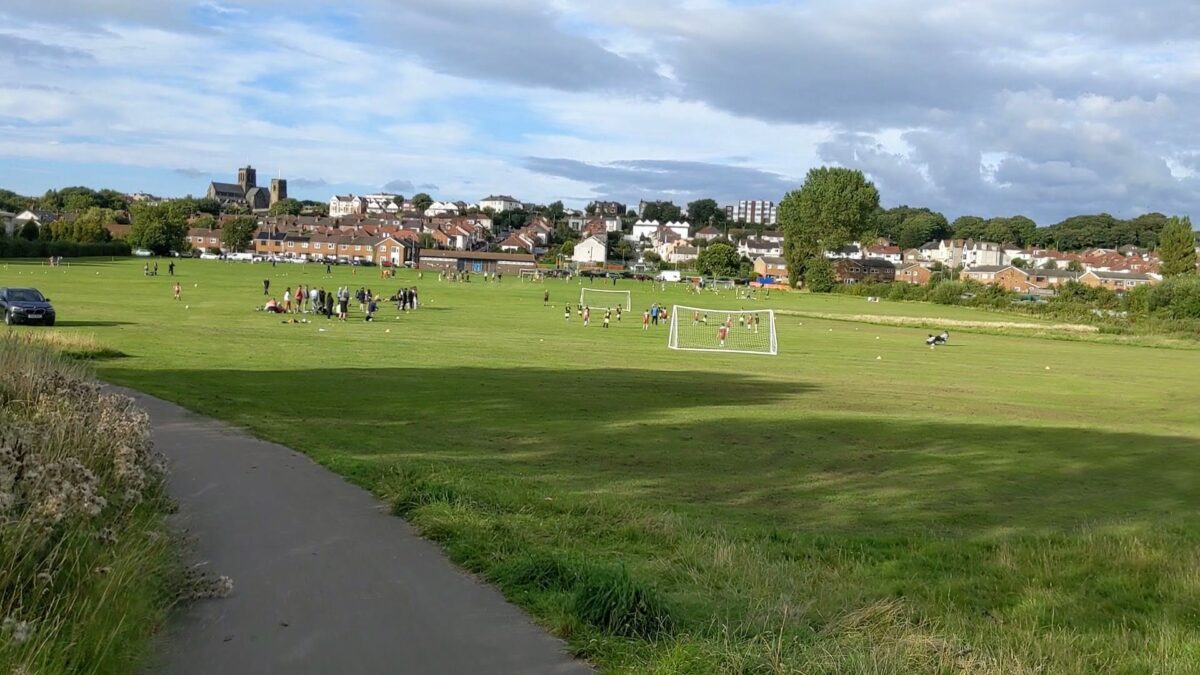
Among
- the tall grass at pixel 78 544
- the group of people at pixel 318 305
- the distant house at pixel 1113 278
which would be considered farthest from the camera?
the distant house at pixel 1113 278

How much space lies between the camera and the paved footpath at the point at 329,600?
657 centimetres

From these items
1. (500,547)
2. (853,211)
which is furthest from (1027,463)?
(853,211)

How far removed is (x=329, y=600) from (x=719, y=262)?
171m

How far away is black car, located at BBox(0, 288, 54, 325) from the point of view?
38.0 meters

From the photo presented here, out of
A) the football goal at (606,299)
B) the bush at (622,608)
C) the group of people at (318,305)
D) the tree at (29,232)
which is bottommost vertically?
the football goal at (606,299)

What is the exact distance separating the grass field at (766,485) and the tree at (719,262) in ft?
437

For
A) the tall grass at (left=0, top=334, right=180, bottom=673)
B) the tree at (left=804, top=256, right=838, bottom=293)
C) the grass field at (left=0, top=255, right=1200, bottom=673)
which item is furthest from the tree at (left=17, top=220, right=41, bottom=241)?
the tall grass at (left=0, top=334, right=180, bottom=673)

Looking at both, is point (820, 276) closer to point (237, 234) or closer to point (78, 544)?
point (237, 234)

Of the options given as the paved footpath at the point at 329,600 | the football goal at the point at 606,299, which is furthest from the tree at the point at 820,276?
the paved footpath at the point at 329,600

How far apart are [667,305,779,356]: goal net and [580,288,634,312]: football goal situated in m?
16.6

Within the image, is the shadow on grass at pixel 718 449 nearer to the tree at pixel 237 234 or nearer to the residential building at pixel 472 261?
the residential building at pixel 472 261

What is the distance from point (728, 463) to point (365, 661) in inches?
473

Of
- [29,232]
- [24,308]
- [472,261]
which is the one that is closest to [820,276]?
[472,261]

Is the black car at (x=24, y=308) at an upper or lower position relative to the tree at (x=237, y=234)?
lower
